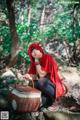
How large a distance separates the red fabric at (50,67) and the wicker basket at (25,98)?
19 cm

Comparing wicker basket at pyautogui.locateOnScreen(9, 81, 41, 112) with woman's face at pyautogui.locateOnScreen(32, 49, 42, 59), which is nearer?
wicker basket at pyautogui.locateOnScreen(9, 81, 41, 112)

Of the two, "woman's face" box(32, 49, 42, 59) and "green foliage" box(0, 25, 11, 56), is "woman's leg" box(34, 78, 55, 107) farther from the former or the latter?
"green foliage" box(0, 25, 11, 56)

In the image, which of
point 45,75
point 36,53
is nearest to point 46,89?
point 45,75

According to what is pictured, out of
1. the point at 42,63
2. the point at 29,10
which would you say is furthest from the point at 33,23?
the point at 42,63

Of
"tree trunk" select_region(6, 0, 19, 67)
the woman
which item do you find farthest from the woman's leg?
"tree trunk" select_region(6, 0, 19, 67)

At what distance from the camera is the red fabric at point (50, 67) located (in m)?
4.01

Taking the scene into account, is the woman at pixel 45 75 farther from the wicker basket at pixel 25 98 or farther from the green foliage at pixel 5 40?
the green foliage at pixel 5 40

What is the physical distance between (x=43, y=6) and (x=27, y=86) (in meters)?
0.81

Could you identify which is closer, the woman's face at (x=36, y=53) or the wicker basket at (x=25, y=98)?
the wicker basket at (x=25, y=98)

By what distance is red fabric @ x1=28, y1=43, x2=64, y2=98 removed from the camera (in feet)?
13.2

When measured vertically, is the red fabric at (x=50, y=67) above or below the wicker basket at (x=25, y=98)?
above

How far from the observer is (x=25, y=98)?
392cm

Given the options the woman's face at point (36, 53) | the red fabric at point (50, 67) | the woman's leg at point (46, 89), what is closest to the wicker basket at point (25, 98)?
the woman's leg at point (46, 89)

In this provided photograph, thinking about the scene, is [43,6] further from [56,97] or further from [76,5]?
[56,97]
